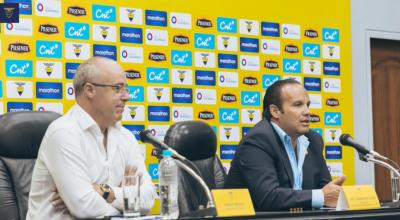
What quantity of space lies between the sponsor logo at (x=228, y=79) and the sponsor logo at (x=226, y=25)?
1.16ft

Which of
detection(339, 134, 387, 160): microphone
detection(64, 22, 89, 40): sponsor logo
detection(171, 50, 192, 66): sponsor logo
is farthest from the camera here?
detection(171, 50, 192, 66): sponsor logo

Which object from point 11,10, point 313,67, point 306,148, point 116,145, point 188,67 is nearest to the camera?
point 116,145

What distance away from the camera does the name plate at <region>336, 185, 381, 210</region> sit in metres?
2.38

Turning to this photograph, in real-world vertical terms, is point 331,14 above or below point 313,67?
above

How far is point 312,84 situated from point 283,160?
238 cm

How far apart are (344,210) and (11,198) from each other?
1.62 m

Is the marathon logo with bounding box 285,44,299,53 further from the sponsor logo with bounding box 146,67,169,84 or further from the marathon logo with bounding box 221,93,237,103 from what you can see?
the sponsor logo with bounding box 146,67,169,84

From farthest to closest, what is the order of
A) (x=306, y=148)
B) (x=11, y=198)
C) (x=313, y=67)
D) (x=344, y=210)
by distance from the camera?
1. (x=313, y=67)
2. (x=306, y=148)
3. (x=11, y=198)
4. (x=344, y=210)

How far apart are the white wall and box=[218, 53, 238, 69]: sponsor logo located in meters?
1.23

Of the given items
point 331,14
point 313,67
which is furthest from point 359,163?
point 331,14

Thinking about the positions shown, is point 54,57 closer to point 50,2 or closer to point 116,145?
point 50,2

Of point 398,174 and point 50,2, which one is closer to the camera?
point 398,174

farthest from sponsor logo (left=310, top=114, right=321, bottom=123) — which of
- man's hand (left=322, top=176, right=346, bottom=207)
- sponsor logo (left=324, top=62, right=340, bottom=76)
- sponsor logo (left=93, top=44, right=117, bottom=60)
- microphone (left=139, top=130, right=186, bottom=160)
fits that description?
microphone (left=139, top=130, right=186, bottom=160)

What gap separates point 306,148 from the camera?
3215 mm
